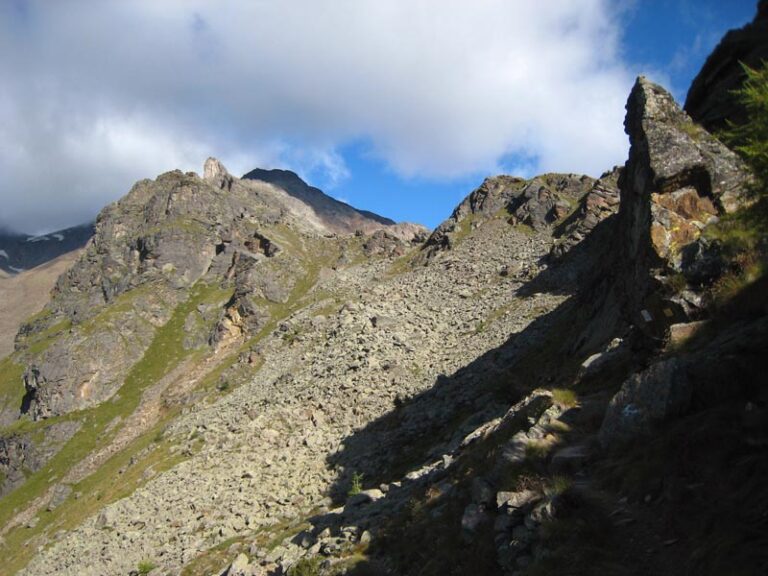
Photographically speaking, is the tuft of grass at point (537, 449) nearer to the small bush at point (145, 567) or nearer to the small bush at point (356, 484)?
the small bush at point (356, 484)

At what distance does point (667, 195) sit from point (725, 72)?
646 inches

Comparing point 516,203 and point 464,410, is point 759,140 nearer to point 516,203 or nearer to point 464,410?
point 464,410

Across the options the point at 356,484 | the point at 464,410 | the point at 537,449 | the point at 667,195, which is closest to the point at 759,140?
the point at 537,449

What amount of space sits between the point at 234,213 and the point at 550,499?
585 ft

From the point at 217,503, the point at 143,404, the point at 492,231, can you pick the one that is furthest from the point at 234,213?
the point at 217,503

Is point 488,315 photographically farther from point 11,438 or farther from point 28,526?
point 11,438

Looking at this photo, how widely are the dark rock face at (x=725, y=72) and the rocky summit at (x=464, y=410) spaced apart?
548 cm

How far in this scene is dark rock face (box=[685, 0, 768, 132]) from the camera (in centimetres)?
2613

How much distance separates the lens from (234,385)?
74.9 metres

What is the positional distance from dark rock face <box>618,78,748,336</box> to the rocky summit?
86mm

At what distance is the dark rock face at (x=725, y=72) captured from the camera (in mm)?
26131

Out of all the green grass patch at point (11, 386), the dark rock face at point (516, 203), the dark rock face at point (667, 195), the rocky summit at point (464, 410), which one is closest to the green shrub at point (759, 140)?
the rocky summit at point (464, 410)

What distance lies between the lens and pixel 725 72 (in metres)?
29.5

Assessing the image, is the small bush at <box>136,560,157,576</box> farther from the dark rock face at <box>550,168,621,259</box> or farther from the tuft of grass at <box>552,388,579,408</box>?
the dark rock face at <box>550,168,621,259</box>
